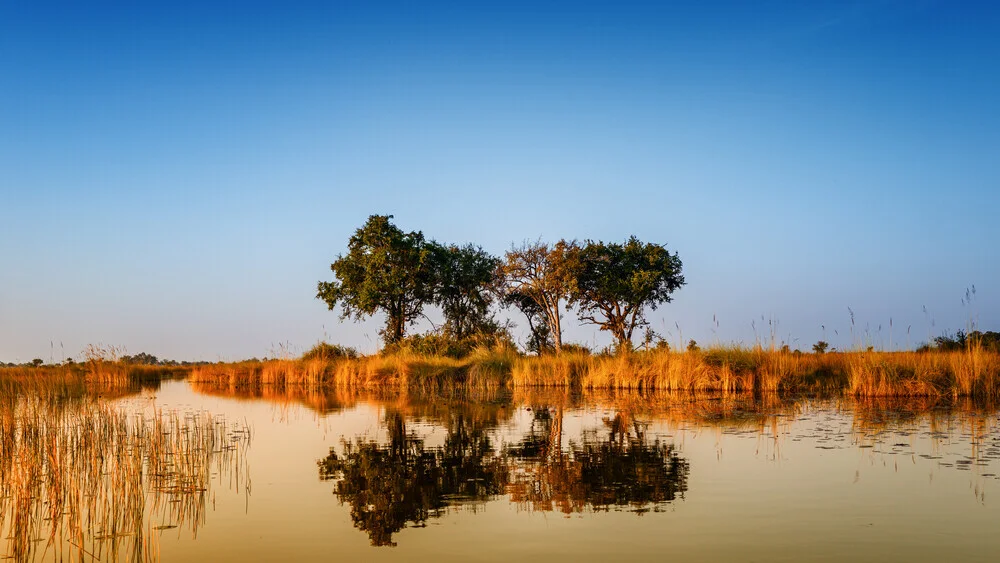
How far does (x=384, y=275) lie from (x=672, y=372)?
950 inches

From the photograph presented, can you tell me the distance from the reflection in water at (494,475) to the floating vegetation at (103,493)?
1599mm

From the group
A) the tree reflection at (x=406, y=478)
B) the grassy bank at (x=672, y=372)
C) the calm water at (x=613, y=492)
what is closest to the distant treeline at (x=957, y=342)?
the grassy bank at (x=672, y=372)

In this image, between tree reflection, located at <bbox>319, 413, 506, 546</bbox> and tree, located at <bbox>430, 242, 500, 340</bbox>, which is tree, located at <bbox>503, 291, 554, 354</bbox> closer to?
tree, located at <bbox>430, 242, 500, 340</bbox>

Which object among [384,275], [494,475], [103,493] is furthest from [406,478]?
[384,275]

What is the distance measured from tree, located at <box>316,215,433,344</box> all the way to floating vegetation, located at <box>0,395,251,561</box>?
3150 cm

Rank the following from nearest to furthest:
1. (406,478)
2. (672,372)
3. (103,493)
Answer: (103,493), (406,478), (672,372)

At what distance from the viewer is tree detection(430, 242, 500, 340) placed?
4656 cm

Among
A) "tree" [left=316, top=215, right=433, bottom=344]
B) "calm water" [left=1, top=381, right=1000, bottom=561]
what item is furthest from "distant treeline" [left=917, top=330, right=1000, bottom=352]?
"tree" [left=316, top=215, right=433, bottom=344]

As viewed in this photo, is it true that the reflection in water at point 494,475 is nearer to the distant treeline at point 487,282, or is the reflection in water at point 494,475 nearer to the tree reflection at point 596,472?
the tree reflection at point 596,472

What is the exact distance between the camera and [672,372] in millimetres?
22906

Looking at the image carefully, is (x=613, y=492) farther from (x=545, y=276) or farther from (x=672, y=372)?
(x=545, y=276)

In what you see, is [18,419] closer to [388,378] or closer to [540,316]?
[388,378]

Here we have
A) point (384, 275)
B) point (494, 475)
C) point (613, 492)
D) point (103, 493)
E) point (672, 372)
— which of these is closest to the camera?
point (613, 492)

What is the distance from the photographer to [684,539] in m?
6.05
